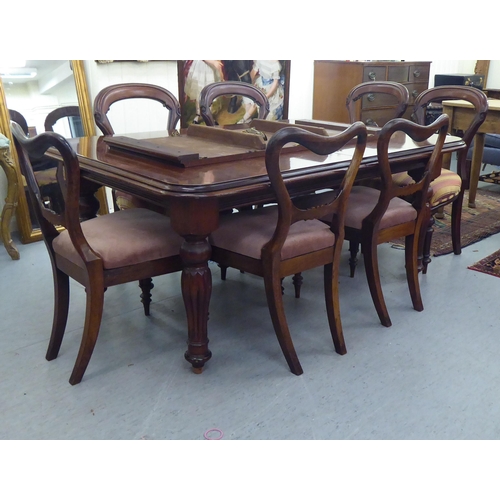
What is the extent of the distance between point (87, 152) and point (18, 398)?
100 centimetres

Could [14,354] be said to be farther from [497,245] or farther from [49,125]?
[497,245]

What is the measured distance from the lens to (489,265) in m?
2.89

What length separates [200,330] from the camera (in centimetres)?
189

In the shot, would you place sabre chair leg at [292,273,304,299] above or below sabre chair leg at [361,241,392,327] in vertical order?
below

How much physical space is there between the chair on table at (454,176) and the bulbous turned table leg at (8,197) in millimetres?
2252

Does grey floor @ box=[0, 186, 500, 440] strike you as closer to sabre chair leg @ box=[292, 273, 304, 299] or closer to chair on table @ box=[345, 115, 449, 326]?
sabre chair leg @ box=[292, 273, 304, 299]

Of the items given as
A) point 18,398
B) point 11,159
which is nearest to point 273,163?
point 18,398

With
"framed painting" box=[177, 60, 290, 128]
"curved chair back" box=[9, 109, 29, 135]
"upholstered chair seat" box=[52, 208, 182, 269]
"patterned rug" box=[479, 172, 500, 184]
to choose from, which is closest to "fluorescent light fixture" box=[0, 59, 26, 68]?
"curved chair back" box=[9, 109, 29, 135]

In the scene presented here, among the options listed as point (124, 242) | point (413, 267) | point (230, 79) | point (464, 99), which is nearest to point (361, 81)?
point (230, 79)

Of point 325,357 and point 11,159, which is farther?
point 11,159

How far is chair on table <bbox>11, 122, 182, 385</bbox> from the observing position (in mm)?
1684

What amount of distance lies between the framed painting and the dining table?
5.84 feet

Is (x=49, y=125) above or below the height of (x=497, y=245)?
above

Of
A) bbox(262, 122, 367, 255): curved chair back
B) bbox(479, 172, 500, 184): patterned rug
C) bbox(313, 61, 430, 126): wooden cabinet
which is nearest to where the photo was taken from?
bbox(262, 122, 367, 255): curved chair back
